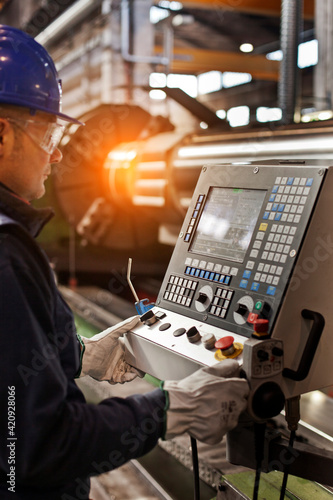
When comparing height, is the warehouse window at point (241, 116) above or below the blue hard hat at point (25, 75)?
above

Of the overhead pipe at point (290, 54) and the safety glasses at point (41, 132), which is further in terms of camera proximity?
the overhead pipe at point (290, 54)

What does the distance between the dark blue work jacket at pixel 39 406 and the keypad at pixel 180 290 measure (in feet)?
1.01

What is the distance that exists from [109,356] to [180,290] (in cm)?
25

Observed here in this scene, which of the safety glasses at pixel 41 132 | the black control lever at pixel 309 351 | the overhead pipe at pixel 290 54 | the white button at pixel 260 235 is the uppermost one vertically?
the overhead pipe at pixel 290 54

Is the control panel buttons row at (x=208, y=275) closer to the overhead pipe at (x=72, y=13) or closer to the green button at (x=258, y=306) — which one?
the green button at (x=258, y=306)

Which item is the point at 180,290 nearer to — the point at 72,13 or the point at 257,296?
the point at 257,296

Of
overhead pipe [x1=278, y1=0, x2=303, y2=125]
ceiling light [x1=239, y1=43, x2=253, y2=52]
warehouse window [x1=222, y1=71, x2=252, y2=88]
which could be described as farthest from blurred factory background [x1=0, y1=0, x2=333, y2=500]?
warehouse window [x1=222, y1=71, x2=252, y2=88]

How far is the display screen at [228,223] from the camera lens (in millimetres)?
1176

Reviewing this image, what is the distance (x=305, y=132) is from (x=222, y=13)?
238 inches

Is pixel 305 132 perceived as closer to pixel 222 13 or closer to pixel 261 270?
pixel 261 270

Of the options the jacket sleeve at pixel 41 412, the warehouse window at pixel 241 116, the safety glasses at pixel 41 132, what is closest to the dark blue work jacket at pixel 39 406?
the jacket sleeve at pixel 41 412

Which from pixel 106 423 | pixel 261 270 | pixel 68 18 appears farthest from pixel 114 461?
pixel 68 18

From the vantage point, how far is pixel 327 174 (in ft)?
3.43

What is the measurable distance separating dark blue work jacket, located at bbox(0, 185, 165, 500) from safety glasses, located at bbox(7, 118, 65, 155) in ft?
0.39
